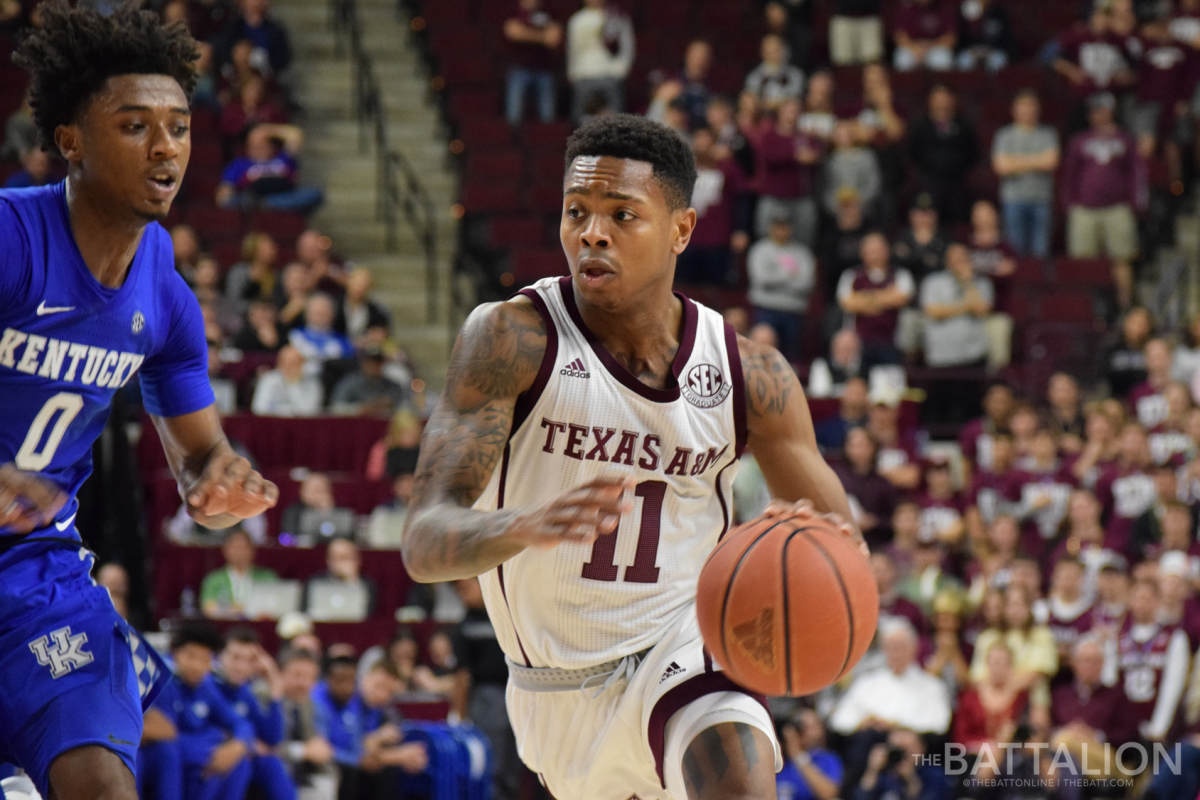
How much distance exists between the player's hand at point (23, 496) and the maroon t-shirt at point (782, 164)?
11724mm

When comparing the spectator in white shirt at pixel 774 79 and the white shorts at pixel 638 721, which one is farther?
the spectator in white shirt at pixel 774 79

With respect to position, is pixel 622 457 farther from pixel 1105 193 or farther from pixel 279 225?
pixel 1105 193

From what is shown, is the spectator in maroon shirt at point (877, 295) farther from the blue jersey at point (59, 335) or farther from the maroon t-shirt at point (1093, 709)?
the blue jersey at point (59, 335)

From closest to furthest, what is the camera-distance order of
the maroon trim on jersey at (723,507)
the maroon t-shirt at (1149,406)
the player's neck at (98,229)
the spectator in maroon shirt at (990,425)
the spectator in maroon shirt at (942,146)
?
the player's neck at (98,229) < the maroon trim on jersey at (723,507) < the maroon t-shirt at (1149,406) < the spectator in maroon shirt at (990,425) < the spectator in maroon shirt at (942,146)

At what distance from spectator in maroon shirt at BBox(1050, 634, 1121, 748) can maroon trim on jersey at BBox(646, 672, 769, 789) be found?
6.63m

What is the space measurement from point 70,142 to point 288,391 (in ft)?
28.6

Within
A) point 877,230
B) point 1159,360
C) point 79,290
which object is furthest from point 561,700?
point 877,230

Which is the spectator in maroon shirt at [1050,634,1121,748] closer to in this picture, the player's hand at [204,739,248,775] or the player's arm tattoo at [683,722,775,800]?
the player's hand at [204,739,248,775]

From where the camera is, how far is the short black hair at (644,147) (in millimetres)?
4625

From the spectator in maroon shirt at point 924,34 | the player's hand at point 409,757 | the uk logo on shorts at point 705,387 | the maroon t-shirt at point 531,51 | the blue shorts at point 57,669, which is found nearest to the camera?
the blue shorts at point 57,669

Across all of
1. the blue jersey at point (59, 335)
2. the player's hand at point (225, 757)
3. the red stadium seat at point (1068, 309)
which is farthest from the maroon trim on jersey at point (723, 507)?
the red stadium seat at point (1068, 309)

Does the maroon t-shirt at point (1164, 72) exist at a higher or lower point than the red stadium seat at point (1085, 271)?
higher

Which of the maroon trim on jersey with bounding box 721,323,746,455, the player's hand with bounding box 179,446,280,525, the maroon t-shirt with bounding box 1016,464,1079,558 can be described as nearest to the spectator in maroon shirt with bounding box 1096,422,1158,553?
the maroon t-shirt with bounding box 1016,464,1079,558

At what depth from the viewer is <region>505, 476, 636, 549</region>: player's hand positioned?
3535mm
